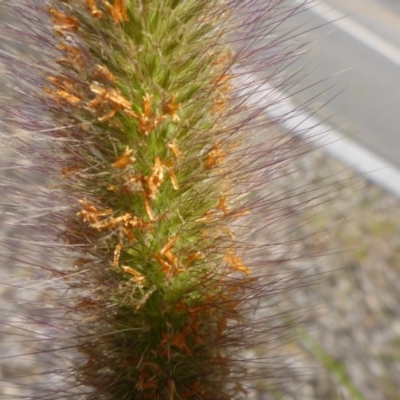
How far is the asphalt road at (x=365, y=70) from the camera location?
2070 mm

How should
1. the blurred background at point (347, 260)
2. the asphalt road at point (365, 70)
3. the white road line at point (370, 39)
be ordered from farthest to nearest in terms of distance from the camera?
the white road line at point (370, 39) < the asphalt road at point (365, 70) < the blurred background at point (347, 260)

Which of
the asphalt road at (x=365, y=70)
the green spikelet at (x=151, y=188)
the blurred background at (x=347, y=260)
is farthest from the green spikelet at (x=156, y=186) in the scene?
the asphalt road at (x=365, y=70)

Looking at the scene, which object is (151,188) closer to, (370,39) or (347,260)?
(347,260)

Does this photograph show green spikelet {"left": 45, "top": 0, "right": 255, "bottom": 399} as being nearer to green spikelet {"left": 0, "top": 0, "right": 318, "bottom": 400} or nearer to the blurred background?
green spikelet {"left": 0, "top": 0, "right": 318, "bottom": 400}

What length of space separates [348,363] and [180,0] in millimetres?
1260

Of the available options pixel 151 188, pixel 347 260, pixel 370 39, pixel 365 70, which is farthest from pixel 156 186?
pixel 370 39

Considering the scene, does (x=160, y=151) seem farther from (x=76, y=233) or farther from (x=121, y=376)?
(x=121, y=376)

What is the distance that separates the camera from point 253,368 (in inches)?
27.7

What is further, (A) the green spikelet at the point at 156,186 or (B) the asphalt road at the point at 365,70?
(B) the asphalt road at the point at 365,70

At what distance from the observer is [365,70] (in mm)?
2400

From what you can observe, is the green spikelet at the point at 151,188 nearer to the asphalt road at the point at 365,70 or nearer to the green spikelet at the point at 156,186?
the green spikelet at the point at 156,186

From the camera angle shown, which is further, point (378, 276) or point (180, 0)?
point (378, 276)

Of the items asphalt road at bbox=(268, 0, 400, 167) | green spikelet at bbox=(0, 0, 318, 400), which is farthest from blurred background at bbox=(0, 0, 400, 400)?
green spikelet at bbox=(0, 0, 318, 400)

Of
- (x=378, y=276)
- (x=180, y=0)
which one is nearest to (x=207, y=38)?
(x=180, y=0)
